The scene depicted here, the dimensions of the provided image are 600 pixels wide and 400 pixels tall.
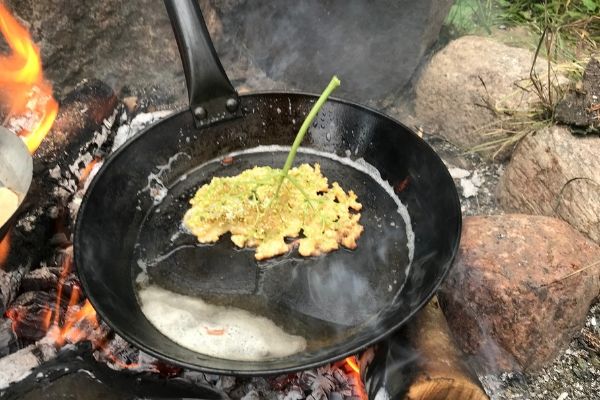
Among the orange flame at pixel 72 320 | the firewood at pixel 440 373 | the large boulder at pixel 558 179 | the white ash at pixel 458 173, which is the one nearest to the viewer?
the firewood at pixel 440 373

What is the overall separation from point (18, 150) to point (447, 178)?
2.18 m

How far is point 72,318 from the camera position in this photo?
8.45ft

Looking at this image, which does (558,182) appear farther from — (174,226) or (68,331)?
(68,331)

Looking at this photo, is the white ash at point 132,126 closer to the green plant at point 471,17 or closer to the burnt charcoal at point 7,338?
the burnt charcoal at point 7,338

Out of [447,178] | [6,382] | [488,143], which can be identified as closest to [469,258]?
[447,178]

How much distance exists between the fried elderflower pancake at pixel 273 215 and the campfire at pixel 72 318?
59cm

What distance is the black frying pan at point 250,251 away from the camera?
2.15 metres

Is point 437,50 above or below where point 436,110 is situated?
above

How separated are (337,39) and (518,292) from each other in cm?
273

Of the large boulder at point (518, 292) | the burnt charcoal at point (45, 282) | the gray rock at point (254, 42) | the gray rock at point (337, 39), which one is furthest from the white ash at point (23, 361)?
the gray rock at point (337, 39)

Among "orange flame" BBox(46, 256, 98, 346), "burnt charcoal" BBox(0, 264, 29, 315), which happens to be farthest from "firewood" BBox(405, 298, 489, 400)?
"burnt charcoal" BBox(0, 264, 29, 315)

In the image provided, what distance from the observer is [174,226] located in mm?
2652

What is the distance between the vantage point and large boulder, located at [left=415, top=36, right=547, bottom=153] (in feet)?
12.6

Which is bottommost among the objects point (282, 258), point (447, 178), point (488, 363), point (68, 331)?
point (488, 363)
